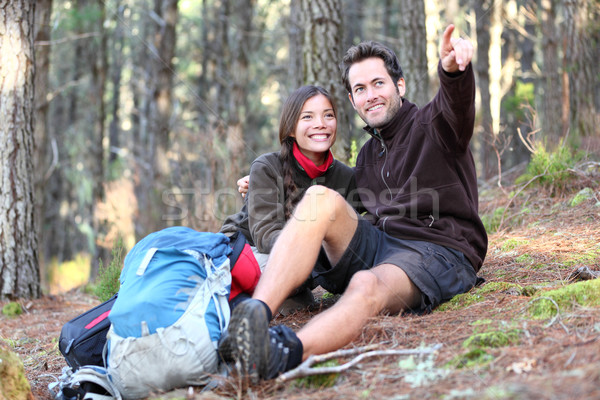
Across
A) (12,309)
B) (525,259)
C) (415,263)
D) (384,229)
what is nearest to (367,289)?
(415,263)

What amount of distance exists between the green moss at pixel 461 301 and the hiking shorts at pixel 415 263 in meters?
0.03

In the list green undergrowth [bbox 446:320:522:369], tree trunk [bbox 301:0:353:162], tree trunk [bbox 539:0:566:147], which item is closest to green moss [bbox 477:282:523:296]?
green undergrowth [bbox 446:320:522:369]

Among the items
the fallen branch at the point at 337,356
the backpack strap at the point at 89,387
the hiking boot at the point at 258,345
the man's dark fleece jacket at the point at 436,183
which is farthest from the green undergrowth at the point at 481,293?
the backpack strap at the point at 89,387

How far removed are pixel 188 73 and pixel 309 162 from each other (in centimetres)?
2135

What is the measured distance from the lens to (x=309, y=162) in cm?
343

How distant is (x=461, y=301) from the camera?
2889 mm

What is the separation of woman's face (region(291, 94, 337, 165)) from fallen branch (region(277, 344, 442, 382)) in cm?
156

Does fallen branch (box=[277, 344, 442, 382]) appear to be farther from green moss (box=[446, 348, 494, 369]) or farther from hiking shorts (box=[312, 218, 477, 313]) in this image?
hiking shorts (box=[312, 218, 477, 313])

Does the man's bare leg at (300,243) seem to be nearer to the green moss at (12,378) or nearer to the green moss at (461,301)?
the green moss at (461,301)

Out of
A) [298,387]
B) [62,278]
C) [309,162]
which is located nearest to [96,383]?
[298,387]

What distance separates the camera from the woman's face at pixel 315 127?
11.2ft

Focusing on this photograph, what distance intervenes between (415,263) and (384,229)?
16.4 inches

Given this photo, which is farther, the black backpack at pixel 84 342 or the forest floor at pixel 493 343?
the black backpack at pixel 84 342

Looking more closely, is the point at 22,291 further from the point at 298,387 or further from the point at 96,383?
the point at 298,387
